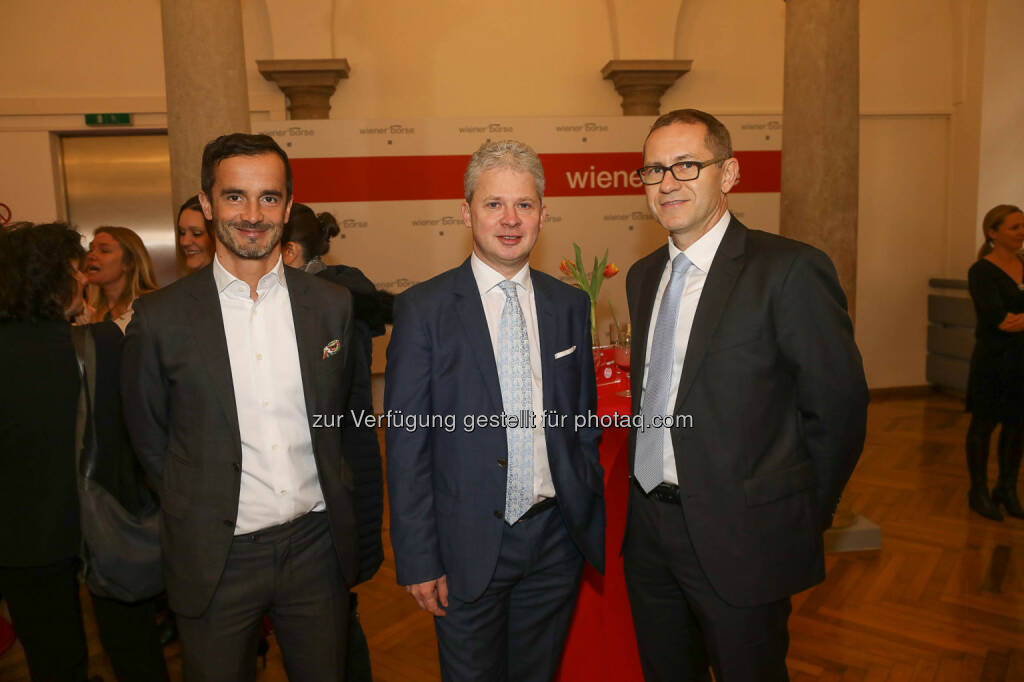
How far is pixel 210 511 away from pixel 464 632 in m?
0.71

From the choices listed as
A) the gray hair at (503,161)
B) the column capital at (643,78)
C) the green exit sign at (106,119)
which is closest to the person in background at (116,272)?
the gray hair at (503,161)

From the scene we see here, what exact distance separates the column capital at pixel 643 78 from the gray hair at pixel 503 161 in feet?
18.9

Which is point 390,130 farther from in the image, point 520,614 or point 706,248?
point 520,614

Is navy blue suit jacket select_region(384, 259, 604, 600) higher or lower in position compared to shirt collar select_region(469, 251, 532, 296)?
lower

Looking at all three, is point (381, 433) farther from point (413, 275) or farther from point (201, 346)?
point (201, 346)

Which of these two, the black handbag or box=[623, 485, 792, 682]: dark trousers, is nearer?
box=[623, 485, 792, 682]: dark trousers

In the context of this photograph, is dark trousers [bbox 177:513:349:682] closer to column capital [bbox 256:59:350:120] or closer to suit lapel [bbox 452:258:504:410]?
suit lapel [bbox 452:258:504:410]

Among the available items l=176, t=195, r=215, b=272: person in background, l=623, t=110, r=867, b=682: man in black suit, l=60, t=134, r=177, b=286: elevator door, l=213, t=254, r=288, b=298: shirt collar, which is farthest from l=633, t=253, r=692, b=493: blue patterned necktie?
l=60, t=134, r=177, b=286: elevator door

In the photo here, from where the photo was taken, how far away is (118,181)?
7121 mm

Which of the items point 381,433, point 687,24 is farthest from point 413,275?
point 687,24

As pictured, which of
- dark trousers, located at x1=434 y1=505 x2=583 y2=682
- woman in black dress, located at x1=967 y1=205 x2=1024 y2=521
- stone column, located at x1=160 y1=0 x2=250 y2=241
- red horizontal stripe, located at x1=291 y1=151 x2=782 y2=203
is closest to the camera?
dark trousers, located at x1=434 y1=505 x2=583 y2=682

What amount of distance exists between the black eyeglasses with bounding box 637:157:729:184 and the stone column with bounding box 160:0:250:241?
2.62 metres

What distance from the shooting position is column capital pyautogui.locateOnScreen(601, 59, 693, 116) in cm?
711

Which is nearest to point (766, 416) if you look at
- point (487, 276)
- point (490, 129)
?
point (487, 276)
